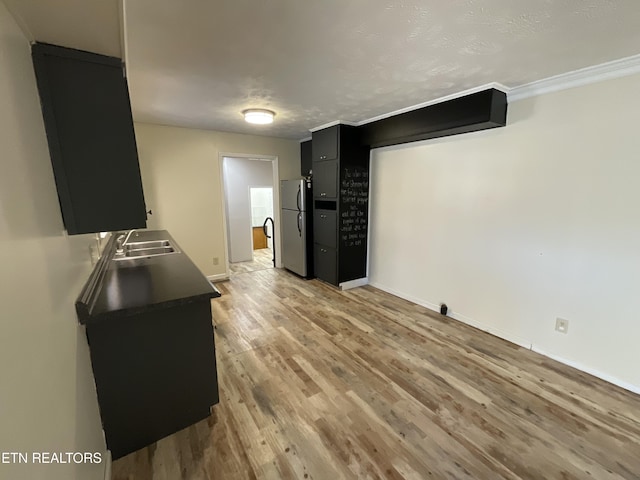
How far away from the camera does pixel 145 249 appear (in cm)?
301

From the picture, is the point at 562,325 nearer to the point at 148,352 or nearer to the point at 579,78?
the point at 579,78

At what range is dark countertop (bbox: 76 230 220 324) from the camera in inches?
54.3

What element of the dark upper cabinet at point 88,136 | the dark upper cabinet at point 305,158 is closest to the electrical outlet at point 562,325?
the dark upper cabinet at point 88,136

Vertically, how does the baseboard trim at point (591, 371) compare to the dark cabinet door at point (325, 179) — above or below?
below

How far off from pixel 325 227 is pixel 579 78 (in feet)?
10.2

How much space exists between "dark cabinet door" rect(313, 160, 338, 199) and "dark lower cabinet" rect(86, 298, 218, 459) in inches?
108

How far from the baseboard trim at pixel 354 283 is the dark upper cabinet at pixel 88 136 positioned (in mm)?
3219

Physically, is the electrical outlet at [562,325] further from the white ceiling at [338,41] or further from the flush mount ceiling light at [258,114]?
the flush mount ceiling light at [258,114]

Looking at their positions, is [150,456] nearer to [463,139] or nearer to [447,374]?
[447,374]

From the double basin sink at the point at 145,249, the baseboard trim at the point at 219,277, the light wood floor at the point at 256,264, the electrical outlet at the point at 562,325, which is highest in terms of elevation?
the double basin sink at the point at 145,249

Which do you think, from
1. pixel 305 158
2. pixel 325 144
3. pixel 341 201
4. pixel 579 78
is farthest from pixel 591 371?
pixel 305 158

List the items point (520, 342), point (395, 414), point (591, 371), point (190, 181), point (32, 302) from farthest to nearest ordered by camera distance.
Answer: point (190, 181), point (520, 342), point (591, 371), point (395, 414), point (32, 302)

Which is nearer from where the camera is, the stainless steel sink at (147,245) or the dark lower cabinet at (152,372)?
the dark lower cabinet at (152,372)

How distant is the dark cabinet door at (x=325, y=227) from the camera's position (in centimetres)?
420
